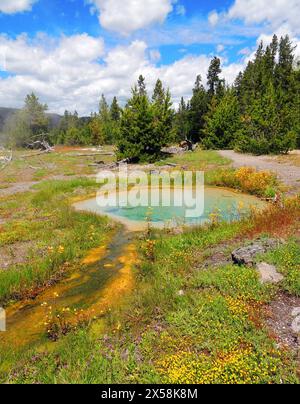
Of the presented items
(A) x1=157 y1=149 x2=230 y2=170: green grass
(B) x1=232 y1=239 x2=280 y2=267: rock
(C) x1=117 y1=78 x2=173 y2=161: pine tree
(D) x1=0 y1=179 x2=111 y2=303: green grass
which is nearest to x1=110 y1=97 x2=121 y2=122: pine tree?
(C) x1=117 y1=78 x2=173 y2=161: pine tree

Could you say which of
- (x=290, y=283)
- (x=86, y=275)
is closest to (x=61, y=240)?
(x=86, y=275)

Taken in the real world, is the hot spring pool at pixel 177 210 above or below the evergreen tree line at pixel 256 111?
below

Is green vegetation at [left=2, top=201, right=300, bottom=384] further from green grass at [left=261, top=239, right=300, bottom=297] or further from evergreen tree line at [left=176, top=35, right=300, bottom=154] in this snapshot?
evergreen tree line at [left=176, top=35, right=300, bottom=154]

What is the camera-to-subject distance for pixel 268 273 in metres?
7.92

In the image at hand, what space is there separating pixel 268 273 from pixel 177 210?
30.6 ft

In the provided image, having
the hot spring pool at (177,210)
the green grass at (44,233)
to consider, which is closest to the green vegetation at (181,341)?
the green grass at (44,233)

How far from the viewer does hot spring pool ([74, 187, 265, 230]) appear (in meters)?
14.7

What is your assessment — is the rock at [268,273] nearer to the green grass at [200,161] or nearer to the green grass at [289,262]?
the green grass at [289,262]

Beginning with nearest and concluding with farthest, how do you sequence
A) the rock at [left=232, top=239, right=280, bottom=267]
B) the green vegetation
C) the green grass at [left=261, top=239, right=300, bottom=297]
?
the green vegetation
the green grass at [left=261, top=239, right=300, bottom=297]
the rock at [left=232, top=239, right=280, bottom=267]

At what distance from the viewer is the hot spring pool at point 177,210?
14.7 meters

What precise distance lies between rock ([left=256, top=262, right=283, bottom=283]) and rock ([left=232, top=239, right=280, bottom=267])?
13.1 inches

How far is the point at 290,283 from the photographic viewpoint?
751cm

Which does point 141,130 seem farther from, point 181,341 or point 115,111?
point 115,111

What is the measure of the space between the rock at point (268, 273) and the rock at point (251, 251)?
13.1 inches
